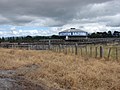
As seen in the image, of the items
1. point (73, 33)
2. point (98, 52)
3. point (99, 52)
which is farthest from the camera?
point (73, 33)

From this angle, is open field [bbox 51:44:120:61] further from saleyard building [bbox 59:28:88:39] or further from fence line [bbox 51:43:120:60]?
saleyard building [bbox 59:28:88:39]

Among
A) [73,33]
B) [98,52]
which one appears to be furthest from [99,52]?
[73,33]

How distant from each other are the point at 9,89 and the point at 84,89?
257 cm

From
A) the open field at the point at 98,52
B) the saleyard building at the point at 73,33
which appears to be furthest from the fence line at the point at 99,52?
the saleyard building at the point at 73,33

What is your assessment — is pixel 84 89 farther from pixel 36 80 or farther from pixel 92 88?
pixel 36 80

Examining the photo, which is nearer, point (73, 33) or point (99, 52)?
point (99, 52)

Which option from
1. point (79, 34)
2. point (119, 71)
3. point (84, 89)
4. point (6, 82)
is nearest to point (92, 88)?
point (84, 89)

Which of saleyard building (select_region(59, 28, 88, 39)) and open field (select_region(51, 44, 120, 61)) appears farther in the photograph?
saleyard building (select_region(59, 28, 88, 39))

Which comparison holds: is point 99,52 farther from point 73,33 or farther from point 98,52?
point 73,33

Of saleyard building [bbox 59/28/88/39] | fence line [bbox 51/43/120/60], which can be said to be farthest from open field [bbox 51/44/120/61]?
saleyard building [bbox 59/28/88/39]

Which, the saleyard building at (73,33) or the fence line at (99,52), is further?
the saleyard building at (73,33)

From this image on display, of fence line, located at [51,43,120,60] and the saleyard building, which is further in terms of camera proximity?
the saleyard building

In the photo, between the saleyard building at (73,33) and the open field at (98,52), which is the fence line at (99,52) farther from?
the saleyard building at (73,33)

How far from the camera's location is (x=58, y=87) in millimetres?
9898
